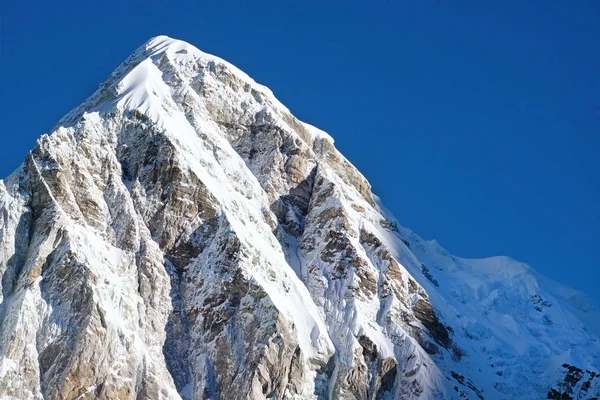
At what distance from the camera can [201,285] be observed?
6516 inches

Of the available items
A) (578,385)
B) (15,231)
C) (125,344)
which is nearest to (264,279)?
(125,344)

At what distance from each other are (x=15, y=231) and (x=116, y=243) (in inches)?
563

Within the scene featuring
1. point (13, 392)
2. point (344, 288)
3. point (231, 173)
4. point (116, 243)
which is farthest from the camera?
point (231, 173)

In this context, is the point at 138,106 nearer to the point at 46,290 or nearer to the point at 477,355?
the point at 46,290

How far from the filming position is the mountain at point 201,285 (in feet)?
492

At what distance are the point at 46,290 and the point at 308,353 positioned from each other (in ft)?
122

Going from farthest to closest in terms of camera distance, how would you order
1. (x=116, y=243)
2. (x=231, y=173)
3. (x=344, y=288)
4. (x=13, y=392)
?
(x=231, y=173) < (x=344, y=288) < (x=116, y=243) < (x=13, y=392)

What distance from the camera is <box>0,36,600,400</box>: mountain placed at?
149875mm

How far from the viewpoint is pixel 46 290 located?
152 meters

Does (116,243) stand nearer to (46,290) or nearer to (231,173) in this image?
(46,290)

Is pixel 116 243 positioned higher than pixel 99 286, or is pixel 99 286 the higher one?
pixel 116 243

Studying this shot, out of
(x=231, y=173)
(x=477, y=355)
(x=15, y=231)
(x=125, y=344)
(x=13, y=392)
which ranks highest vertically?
(x=231, y=173)

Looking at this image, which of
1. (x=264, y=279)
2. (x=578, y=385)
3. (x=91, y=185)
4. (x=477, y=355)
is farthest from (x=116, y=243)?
(x=578, y=385)

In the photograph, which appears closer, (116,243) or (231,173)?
(116,243)
